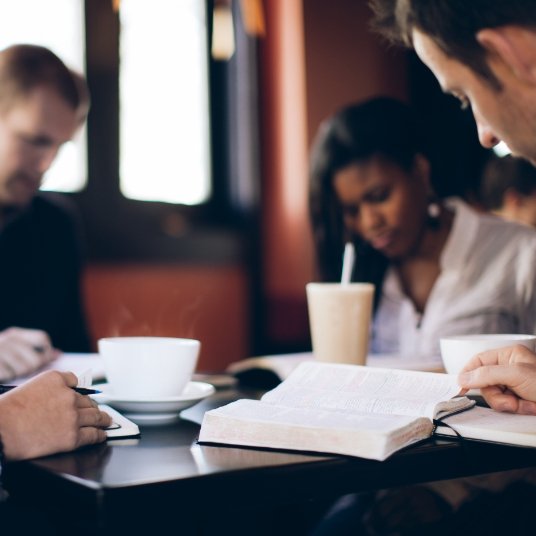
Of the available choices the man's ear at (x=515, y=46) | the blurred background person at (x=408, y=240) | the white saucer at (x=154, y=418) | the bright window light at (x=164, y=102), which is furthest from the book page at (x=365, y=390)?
the bright window light at (x=164, y=102)

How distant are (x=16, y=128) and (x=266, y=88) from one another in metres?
1.48

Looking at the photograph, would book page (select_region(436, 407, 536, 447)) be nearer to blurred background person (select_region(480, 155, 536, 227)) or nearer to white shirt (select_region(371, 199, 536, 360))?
white shirt (select_region(371, 199, 536, 360))

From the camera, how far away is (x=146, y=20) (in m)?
2.97

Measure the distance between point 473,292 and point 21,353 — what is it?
106 cm

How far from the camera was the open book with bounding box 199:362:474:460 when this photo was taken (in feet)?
2.16

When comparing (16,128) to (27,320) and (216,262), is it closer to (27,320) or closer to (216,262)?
(27,320)

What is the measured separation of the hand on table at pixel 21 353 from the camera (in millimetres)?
1125

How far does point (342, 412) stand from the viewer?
0.76m

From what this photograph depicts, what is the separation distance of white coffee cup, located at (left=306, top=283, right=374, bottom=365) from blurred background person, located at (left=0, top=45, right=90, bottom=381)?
31.9 inches

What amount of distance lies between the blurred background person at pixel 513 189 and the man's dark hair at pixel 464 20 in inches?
61.0

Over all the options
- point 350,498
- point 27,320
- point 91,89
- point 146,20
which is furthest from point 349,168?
point 146,20

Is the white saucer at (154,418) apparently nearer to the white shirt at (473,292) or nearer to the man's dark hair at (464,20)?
the man's dark hair at (464,20)

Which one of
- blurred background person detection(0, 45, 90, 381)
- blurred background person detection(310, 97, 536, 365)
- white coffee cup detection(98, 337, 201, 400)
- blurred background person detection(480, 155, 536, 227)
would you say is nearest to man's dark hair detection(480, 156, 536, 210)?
blurred background person detection(480, 155, 536, 227)

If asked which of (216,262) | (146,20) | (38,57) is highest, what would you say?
(146,20)
